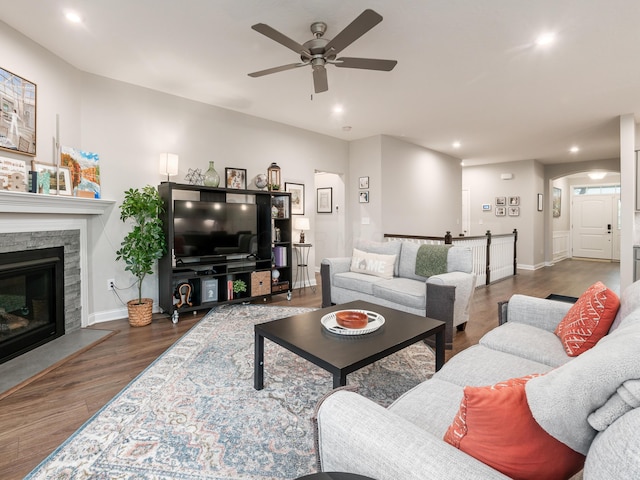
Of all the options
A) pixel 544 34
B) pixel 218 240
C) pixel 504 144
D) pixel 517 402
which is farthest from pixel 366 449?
pixel 504 144

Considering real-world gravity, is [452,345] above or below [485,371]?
below

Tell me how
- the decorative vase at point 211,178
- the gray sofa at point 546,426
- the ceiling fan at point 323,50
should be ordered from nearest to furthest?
the gray sofa at point 546,426 < the ceiling fan at point 323,50 < the decorative vase at point 211,178

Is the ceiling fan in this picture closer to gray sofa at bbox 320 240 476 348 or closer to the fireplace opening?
gray sofa at bbox 320 240 476 348

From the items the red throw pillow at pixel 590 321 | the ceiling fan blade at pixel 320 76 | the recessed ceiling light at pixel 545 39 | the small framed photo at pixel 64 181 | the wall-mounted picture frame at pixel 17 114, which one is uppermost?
the recessed ceiling light at pixel 545 39

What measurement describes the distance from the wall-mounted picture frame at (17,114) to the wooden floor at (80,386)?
1.81m

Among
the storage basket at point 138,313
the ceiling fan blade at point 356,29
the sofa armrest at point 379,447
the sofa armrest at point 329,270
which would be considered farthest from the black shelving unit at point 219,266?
the sofa armrest at point 379,447

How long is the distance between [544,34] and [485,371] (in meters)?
2.79

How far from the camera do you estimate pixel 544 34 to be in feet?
8.93

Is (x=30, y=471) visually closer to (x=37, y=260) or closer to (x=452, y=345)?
(x=37, y=260)

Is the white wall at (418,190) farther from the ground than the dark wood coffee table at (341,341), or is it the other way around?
the white wall at (418,190)

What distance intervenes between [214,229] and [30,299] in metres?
1.87

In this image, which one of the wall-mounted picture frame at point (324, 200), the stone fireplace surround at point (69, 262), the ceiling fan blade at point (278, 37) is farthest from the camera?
the wall-mounted picture frame at point (324, 200)

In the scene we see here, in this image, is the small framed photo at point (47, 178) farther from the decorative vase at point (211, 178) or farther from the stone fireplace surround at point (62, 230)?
the decorative vase at point (211, 178)

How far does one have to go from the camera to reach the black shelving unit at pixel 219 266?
377cm
